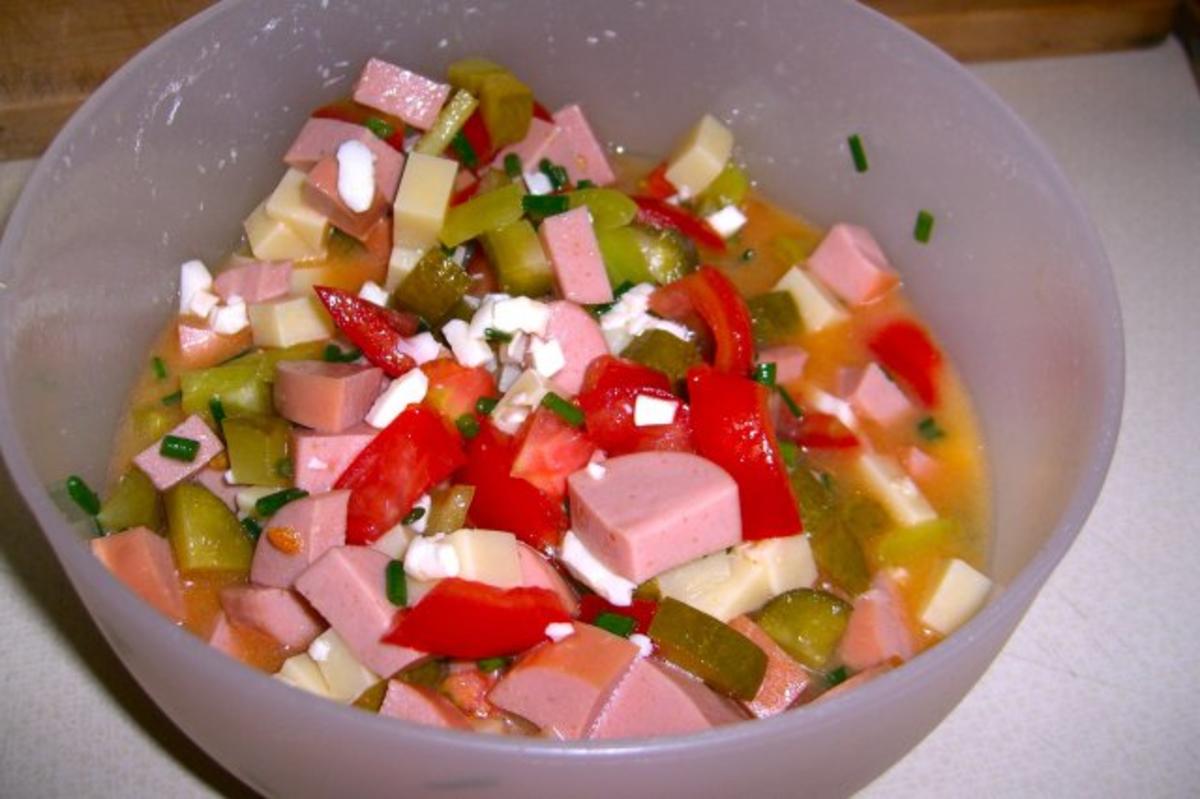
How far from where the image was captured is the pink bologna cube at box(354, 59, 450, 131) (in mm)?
1848

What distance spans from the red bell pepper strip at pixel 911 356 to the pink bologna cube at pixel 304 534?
0.75 meters

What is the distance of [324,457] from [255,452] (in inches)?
3.2

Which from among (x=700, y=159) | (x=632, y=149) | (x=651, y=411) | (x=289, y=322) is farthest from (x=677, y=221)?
(x=289, y=322)

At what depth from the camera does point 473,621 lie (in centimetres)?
142

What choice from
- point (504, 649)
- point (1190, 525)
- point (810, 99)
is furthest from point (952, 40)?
point (504, 649)

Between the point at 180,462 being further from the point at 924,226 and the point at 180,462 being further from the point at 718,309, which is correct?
the point at 924,226

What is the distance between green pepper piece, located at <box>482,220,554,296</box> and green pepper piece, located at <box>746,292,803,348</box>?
0.27 meters

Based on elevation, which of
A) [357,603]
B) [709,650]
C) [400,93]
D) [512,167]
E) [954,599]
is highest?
[400,93]

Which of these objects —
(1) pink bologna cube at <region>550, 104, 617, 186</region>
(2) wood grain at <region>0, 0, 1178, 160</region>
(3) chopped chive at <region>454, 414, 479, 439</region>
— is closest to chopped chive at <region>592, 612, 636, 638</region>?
(3) chopped chive at <region>454, 414, 479, 439</region>

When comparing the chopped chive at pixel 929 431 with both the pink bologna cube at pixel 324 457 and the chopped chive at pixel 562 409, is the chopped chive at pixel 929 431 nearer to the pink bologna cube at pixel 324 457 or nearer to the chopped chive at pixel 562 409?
the chopped chive at pixel 562 409

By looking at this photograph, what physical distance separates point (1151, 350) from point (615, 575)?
0.94 metres

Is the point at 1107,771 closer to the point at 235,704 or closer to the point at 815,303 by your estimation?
the point at 815,303

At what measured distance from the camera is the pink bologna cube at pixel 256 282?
5.94 ft

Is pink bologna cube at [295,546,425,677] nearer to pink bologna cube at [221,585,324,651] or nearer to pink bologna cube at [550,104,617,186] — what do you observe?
pink bologna cube at [221,585,324,651]
